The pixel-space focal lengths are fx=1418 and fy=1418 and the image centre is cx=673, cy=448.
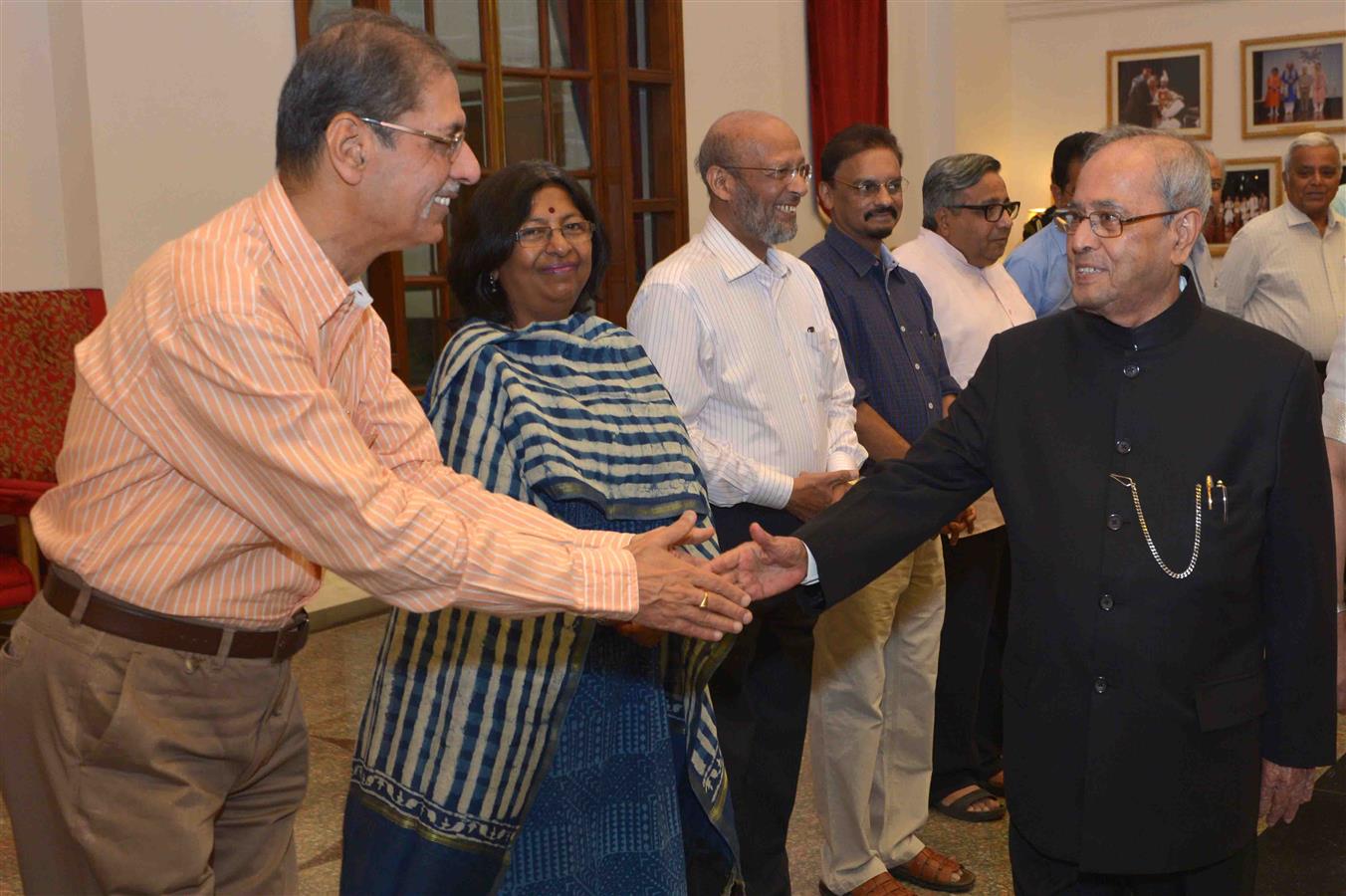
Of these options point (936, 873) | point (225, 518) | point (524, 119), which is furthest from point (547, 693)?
point (524, 119)

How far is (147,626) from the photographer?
6.57 ft

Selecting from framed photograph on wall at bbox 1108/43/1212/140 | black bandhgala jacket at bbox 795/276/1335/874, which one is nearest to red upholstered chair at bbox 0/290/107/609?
black bandhgala jacket at bbox 795/276/1335/874

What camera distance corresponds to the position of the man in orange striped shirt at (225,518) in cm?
191

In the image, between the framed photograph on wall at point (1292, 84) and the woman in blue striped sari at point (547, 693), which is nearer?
the woman in blue striped sari at point (547, 693)

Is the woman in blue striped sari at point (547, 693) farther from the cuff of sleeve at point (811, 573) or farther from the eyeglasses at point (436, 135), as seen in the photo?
the eyeglasses at point (436, 135)

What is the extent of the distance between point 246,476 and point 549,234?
1.09 metres

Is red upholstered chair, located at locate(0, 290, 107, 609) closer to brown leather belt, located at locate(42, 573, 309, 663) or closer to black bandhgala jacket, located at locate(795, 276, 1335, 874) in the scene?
brown leather belt, located at locate(42, 573, 309, 663)

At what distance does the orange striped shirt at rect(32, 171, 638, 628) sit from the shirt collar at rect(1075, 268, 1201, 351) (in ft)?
2.93

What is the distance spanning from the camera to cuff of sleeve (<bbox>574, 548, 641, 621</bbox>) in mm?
2113

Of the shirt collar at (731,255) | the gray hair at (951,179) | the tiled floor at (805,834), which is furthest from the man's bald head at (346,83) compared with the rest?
the gray hair at (951,179)

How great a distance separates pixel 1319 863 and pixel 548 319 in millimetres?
2124

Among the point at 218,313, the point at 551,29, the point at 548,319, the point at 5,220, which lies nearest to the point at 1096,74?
the point at 551,29

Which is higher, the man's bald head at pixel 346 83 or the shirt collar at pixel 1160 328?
the man's bald head at pixel 346 83

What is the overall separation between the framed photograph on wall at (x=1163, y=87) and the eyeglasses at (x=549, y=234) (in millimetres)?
8054
